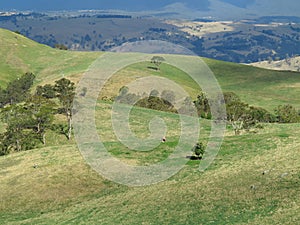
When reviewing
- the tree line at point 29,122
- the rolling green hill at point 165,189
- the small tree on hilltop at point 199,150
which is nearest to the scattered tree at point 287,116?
the rolling green hill at point 165,189

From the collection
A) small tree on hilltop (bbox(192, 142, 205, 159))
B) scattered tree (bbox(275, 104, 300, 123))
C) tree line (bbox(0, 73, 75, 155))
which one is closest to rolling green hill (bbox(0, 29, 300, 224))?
small tree on hilltop (bbox(192, 142, 205, 159))

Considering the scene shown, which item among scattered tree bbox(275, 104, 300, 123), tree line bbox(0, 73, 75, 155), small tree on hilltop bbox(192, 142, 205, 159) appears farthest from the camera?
scattered tree bbox(275, 104, 300, 123)

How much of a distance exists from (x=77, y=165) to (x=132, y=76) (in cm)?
13106

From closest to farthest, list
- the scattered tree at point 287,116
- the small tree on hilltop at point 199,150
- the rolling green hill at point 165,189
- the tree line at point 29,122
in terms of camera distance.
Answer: the rolling green hill at point 165,189
the small tree on hilltop at point 199,150
the tree line at point 29,122
the scattered tree at point 287,116

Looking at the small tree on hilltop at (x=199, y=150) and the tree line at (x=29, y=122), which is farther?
the tree line at (x=29, y=122)

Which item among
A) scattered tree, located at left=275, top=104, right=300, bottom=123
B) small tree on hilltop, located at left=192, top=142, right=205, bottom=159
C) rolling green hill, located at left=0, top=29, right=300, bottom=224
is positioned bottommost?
scattered tree, located at left=275, top=104, right=300, bottom=123

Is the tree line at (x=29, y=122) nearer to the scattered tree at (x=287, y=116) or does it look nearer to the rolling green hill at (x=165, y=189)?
the rolling green hill at (x=165, y=189)

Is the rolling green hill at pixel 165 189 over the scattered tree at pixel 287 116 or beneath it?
over

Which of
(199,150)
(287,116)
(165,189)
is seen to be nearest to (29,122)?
(199,150)

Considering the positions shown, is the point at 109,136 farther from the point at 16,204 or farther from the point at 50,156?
the point at 16,204

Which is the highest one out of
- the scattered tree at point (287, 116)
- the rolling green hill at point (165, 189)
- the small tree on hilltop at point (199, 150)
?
the small tree on hilltop at point (199, 150)

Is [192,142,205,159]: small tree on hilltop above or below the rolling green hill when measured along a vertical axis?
above

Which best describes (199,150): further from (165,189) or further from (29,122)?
(29,122)

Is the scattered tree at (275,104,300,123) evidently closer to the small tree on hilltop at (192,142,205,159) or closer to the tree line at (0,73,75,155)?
the tree line at (0,73,75,155)
